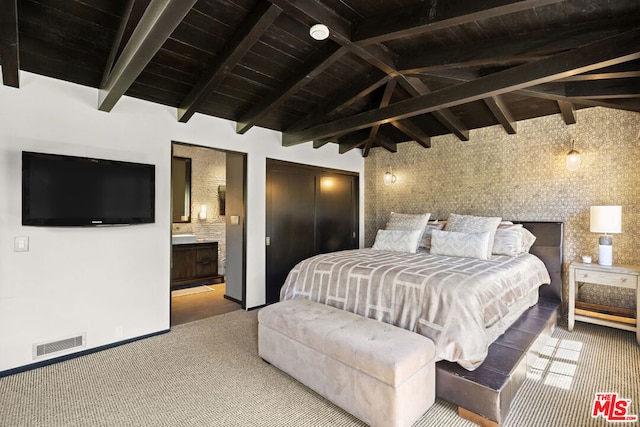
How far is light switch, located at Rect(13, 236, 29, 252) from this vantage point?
261 cm

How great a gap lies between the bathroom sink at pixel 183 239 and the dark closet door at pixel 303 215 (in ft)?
6.21

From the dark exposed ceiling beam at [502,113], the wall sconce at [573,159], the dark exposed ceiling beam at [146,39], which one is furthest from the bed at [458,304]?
the dark exposed ceiling beam at [146,39]

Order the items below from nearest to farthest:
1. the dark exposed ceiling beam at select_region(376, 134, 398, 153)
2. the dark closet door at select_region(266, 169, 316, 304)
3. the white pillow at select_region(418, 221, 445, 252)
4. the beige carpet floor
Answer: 1. the beige carpet floor
2. the white pillow at select_region(418, 221, 445, 252)
3. the dark closet door at select_region(266, 169, 316, 304)
4. the dark exposed ceiling beam at select_region(376, 134, 398, 153)

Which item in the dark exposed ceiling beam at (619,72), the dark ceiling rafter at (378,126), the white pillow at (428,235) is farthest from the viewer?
the white pillow at (428,235)

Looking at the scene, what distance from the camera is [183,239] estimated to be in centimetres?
553

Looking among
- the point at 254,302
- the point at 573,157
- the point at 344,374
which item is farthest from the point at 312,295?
the point at 573,157

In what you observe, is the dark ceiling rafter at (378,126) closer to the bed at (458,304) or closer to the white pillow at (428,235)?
the white pillow at (428,235)

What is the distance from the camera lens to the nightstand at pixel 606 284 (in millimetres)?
3113

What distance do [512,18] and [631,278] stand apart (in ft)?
9.28

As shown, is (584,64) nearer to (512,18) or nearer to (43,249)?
(512,18)

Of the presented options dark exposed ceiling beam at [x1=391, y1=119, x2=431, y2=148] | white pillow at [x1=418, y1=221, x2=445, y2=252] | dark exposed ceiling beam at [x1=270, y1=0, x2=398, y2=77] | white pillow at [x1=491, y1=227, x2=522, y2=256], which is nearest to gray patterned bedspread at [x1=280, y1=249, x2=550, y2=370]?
white pillow at [x1=491, y1=227, x2=522, y2=256]

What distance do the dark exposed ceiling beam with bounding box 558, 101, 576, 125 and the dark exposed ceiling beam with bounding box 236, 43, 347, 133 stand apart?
265 cm

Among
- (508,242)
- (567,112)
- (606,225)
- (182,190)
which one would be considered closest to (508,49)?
(567,112)

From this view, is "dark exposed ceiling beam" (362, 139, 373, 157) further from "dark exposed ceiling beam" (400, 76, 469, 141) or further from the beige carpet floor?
the beige carpet floor
